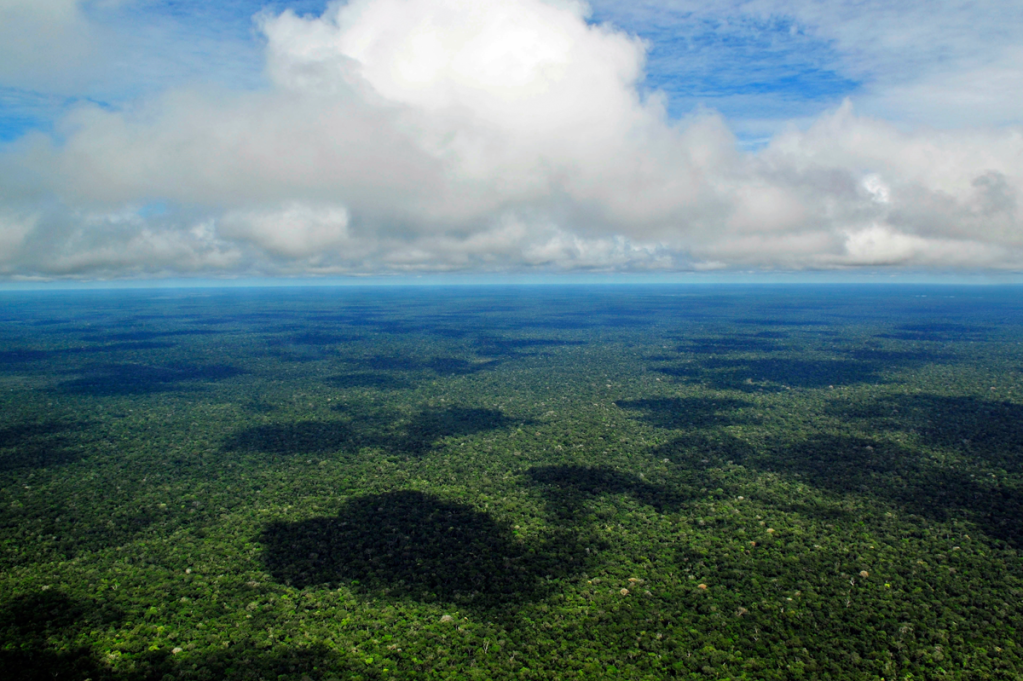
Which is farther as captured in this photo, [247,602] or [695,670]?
[247,602]

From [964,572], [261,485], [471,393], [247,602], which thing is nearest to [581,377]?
[471,393]

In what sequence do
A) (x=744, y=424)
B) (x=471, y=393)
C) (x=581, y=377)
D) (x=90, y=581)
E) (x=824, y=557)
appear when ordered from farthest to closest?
(x=581, y=377) → (x=471, y=393) → (x=744, y=424) → (x=824, y=557) → (x=90, y=581)

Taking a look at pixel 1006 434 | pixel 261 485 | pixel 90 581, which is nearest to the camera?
pixel 90 581

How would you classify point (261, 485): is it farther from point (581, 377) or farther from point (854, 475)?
point (581, 377)

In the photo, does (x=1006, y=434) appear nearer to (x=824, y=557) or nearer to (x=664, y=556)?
(x=824, y=557)

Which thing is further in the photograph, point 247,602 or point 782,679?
point 247,602

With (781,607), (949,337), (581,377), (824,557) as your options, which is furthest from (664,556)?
(949,337)
